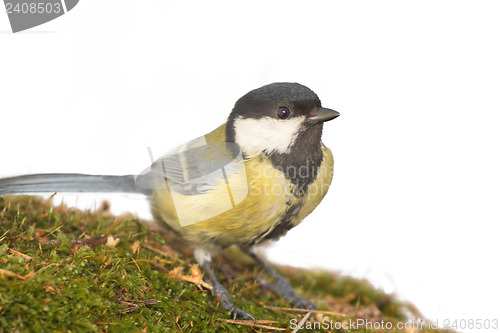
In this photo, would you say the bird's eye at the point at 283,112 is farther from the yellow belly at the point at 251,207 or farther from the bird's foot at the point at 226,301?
the bird's foot at the point at 226,301

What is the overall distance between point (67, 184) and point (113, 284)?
62cm

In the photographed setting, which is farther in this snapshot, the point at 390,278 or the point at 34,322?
the point at 390,278

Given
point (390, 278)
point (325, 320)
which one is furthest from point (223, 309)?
point (390, 278)

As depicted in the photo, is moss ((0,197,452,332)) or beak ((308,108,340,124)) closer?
moss ((0,197,452,332))

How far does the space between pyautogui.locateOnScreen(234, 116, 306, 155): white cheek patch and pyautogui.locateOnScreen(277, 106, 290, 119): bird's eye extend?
18 mm

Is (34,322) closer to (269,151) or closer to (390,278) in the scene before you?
(269,151)

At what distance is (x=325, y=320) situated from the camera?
1.86 meters

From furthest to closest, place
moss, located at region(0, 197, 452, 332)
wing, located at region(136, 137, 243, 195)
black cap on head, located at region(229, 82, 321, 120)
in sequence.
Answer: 1. wing, located at region(136, 137, 243, 195)
2. black cap on head, located at region(229, 82, 321, 120)
3. moss, located at region(0, 197, 452, 332)

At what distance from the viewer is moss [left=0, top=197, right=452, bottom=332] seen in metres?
1.27

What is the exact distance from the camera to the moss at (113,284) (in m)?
1.27

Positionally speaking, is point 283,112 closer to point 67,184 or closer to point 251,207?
point 251,207

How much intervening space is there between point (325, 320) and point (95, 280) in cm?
97

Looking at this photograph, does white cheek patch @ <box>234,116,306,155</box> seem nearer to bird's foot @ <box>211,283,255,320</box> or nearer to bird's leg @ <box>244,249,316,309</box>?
bird's foot @ <box>211,283,255,320</box>

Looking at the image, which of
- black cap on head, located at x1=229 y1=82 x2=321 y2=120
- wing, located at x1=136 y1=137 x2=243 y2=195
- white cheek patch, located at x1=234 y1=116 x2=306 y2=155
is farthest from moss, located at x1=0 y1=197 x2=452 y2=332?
black cap on head, located at x1=229 y1=82 x2=321 y2=120
